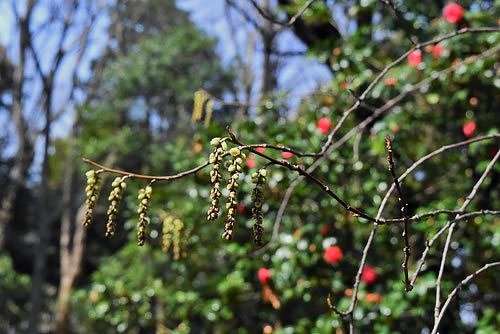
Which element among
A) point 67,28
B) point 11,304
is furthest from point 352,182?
point 11,304

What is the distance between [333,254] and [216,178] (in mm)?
2331

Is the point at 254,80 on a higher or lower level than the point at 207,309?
higher

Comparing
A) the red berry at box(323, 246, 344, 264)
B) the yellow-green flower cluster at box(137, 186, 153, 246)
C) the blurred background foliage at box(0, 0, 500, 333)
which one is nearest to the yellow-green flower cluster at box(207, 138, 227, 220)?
the yellow-green flower cluster at box(137, 186, 153, 246)

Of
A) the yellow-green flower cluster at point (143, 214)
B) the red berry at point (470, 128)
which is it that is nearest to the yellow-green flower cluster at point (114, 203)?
the yellow-green flower cluster at point (143, 214)

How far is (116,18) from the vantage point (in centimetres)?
785

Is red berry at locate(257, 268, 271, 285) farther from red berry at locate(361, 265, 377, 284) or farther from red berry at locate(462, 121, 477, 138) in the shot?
red berry at locate(462, 121, 477, 138)

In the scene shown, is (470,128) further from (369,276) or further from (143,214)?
(143,214)

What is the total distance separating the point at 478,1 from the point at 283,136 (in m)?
1.33

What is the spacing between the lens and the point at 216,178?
105 cm

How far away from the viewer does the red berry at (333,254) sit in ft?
10.8

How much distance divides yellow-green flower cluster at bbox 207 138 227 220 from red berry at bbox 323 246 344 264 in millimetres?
2281

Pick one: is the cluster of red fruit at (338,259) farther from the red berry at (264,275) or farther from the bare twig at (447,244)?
the bare twig at (447,244)

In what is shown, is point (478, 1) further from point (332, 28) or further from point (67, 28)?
point (67, 28)

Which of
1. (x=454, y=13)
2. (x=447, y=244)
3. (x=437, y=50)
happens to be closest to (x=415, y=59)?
(x=437, y=50)
